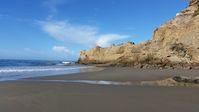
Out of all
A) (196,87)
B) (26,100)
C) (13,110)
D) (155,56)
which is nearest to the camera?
(13,110)

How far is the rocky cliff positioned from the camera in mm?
40500

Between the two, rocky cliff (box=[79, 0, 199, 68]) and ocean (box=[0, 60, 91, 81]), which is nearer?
ocean (box=[0, 60, 91, 81])

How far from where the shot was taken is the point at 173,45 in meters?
42.9

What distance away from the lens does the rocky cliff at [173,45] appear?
133 ft

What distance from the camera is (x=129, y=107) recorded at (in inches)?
312

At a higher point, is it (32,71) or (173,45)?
(173,45)

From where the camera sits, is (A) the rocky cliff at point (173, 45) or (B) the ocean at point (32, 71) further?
(A) the rocky cliff at point (173, 45)

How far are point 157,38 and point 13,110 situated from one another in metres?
Result: 45.3

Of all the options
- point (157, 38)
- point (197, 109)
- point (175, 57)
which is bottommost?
point (197, 109)

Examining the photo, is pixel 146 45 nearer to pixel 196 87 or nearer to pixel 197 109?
pixel 196 87

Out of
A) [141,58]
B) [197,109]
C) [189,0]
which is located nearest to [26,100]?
[197,109]

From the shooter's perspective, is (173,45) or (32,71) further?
(173,45)

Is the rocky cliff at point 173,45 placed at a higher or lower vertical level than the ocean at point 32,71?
higher

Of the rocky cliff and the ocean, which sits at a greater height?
Result: the rocky cliff
